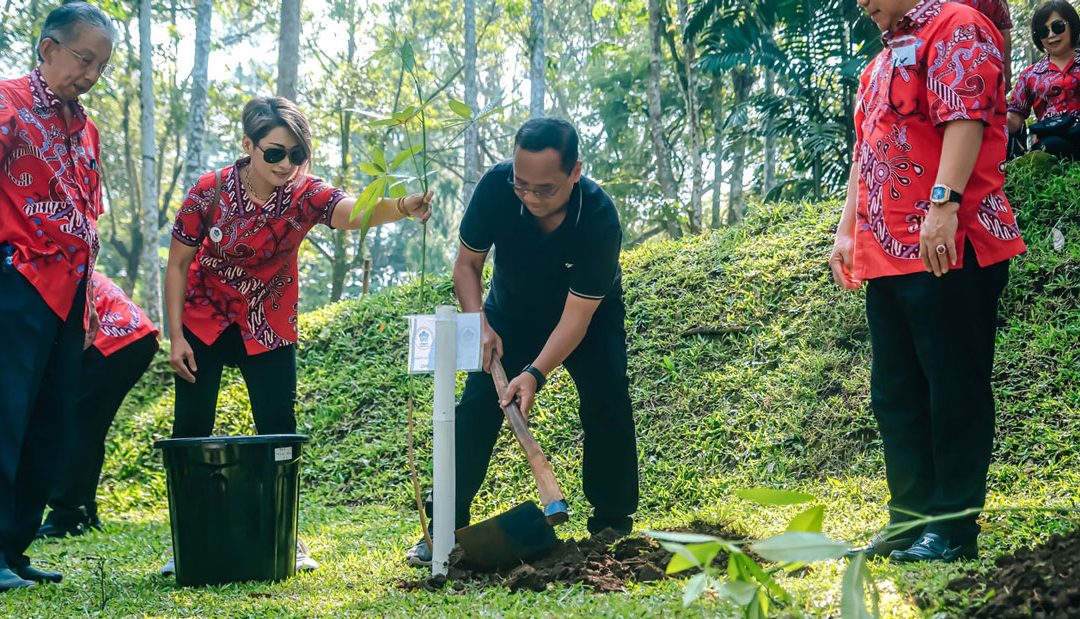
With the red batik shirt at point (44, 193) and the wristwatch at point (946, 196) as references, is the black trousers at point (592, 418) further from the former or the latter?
the red batik shirt at point (44, 193)

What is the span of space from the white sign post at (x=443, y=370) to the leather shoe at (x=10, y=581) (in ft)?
4.52

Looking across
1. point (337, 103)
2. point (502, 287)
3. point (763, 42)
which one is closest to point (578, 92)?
point (337, 103)

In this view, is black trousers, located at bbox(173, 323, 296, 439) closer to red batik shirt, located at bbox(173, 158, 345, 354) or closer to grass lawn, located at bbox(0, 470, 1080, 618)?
red batik shirt, located at bbox(173, 158, 345, 354)

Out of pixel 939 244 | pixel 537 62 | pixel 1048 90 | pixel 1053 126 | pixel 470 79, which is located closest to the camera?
pixel 939 244

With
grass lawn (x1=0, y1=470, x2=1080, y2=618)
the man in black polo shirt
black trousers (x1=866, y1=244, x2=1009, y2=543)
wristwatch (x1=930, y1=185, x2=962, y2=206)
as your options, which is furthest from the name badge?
grass lawn (x1=0, y1=470, x2=1080, y2=618)

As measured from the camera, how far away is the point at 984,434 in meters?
2.65

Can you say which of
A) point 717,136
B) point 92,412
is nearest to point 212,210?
point 92,412

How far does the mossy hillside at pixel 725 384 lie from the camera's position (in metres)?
4.47

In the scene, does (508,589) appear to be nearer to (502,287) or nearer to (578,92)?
(502,287)

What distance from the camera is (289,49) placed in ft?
34.5

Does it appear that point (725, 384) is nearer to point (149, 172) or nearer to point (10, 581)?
point (10, 581)

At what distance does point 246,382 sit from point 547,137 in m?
1.54

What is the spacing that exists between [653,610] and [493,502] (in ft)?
8.92

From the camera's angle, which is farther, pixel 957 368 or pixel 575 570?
pixel 575 570
